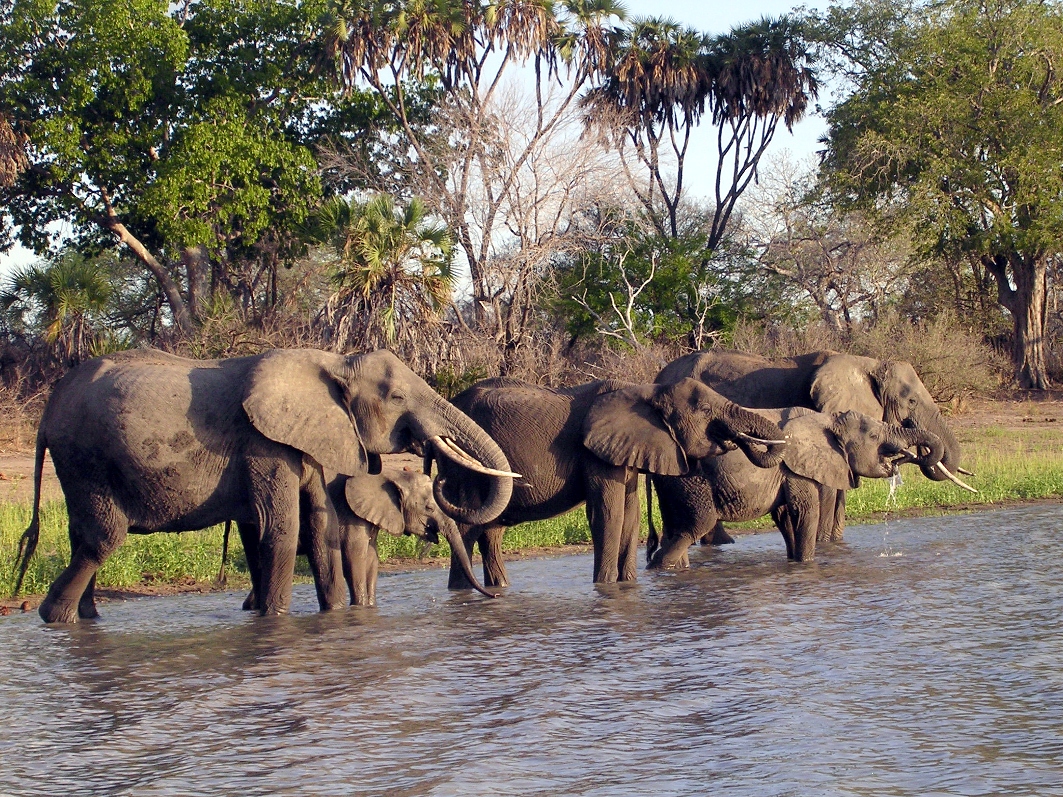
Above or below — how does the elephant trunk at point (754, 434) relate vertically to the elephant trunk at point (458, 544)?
above

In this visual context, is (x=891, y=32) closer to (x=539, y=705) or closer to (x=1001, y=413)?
(x=1001, y=413)

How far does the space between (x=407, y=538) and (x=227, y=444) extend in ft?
13.8

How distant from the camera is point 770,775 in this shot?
5.70 m

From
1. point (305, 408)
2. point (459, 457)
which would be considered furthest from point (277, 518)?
point (459, 457)

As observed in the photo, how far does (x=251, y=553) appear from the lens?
10227 mm

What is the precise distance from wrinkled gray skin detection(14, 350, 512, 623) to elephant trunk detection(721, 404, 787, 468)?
2263 mm

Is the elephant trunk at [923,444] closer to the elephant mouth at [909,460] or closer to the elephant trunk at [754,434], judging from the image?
the elephant mouth at [909,460]

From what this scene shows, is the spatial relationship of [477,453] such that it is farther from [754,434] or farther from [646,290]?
[646,290]

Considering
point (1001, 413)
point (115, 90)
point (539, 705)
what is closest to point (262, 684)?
point (539, 705)

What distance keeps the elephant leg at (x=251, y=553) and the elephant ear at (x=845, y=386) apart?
20.3 ft

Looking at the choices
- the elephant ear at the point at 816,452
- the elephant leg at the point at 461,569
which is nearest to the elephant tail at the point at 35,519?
the elephant leg at the point at 461,569

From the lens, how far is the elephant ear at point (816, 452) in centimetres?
1204

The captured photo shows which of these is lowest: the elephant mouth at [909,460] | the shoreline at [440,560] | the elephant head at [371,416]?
the shoreline at [440,560]

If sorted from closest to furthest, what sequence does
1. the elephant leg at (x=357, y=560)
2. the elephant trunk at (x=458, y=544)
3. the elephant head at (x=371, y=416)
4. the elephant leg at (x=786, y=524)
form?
1. the elephant head at (x=371, y=416)
2. the elephant leg at (x=357, y=560)
3. the elephant trunk at (x=458, y=544)
4. the elephant leg at (x=786, y=524)
